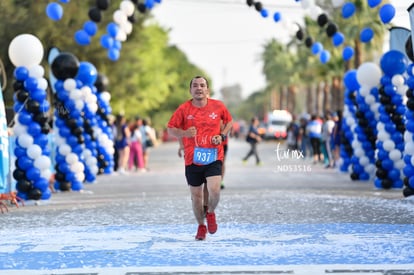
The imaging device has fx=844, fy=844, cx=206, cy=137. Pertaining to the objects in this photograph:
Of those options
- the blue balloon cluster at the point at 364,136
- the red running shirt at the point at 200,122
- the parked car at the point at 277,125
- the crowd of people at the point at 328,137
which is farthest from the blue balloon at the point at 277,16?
the parked car at the point at 277,125

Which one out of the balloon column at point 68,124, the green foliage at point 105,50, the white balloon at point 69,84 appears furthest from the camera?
the green foliage at point 105,50

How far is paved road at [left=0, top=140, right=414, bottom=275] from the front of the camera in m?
8.11

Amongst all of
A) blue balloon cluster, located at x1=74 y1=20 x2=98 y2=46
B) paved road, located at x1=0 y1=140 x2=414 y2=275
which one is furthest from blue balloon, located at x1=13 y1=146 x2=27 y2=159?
blue balloon cluster, located at x1=74 y1=20 x2=98 y2=46

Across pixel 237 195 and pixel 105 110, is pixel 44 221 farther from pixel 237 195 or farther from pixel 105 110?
pixel 105 110

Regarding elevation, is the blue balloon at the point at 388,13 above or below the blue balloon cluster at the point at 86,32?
below

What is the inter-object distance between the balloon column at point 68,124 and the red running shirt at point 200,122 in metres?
10.4

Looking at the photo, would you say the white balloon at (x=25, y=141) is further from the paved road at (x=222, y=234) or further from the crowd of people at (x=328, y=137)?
the crowd of people at (x=328, y=137)

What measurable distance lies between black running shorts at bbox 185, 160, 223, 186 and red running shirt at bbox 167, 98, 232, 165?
73mm

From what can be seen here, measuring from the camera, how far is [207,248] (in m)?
9.28

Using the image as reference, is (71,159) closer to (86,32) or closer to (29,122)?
(29,122)

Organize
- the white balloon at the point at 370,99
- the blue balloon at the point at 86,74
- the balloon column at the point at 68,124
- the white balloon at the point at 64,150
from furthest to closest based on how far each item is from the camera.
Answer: the blue balloon at the point at 86,74 → the white balloon at the point at 370,99 → the white balloon at the point at 64,150 → the balloon column at the point at 68,124

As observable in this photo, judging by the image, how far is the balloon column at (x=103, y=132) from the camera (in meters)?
25.5

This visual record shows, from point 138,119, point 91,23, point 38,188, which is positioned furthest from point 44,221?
point 138,119

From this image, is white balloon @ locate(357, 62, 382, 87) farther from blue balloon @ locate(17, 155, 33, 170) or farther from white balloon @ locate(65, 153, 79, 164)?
blue balloon @ locate(17, 155, 33, 170)
